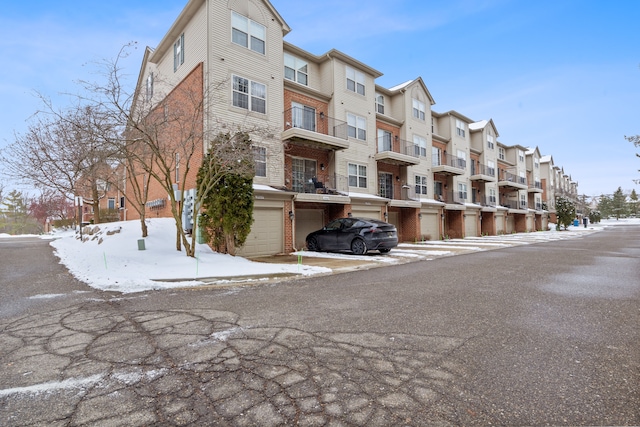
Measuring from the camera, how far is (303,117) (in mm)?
17469

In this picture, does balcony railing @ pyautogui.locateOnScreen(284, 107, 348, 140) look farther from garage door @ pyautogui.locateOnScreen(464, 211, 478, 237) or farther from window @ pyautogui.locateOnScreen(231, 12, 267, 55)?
garage door @ pyautogui.locateOnScreen(464, 211, 478, 237)

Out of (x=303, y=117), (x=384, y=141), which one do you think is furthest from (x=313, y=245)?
(x=384, y=141)

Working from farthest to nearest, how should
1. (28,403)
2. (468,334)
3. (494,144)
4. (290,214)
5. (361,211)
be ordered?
(494,144), (361,211), (290,214), (468,334), (28,403)

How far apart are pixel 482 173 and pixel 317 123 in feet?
69.1

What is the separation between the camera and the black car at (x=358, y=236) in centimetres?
1284

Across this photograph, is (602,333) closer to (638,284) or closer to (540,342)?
(540,342)

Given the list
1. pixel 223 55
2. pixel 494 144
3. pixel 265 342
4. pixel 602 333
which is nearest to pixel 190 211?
pixel 223 55

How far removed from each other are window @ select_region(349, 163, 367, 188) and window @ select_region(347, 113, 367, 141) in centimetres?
181

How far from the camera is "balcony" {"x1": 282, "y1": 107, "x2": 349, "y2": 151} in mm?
15289

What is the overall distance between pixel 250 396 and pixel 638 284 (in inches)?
338

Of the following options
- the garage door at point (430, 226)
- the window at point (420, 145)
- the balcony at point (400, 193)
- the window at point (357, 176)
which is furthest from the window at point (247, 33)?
the garage door at point (430, 226)

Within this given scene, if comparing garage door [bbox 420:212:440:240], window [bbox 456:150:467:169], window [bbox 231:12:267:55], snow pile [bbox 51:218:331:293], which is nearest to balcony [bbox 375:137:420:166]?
garage door [bbox 420:212:440:240]

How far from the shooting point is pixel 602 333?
390 cm

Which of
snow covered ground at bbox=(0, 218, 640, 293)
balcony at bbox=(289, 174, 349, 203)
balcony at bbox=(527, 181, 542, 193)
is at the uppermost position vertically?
balcony at bbox=(527, 181, 542, 193)
